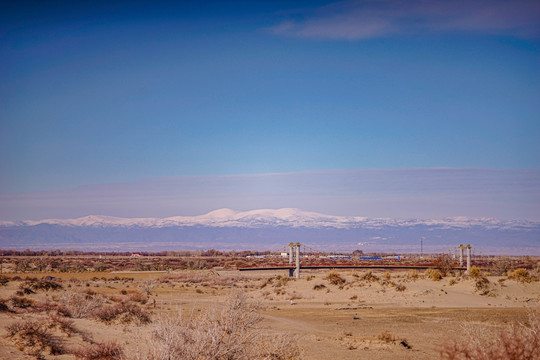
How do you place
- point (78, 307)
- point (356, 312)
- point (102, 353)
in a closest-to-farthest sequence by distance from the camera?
1. point (102, 353)
2. point (78, 307)
3. point (356, 312)

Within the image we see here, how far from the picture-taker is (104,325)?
21.0 m

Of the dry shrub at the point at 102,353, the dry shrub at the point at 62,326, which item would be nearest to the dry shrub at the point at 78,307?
the dry shrub at the point at 62,326

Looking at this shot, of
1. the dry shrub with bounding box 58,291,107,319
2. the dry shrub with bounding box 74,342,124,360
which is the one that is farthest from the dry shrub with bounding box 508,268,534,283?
the dry shrub with bounding box 74,342,124,360

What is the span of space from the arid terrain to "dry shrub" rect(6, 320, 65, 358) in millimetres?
30

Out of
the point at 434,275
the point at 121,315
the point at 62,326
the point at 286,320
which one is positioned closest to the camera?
the point at 62,326

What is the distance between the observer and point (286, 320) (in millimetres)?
27156

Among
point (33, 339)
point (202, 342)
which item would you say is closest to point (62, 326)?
point (33, 339)

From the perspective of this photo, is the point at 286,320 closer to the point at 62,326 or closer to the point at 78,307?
the point at 78,307

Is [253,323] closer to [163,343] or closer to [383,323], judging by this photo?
[163,343]

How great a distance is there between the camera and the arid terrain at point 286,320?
942 centimetres

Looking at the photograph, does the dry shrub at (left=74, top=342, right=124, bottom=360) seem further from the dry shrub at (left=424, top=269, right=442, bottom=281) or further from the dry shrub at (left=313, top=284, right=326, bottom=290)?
the dry shrub at (left=424, top=269, right=442, bottom=281)

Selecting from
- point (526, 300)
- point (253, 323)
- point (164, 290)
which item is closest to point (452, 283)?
point (526, 300)

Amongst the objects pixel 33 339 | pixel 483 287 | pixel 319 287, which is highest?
pixel 33 339

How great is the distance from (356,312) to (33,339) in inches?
806
